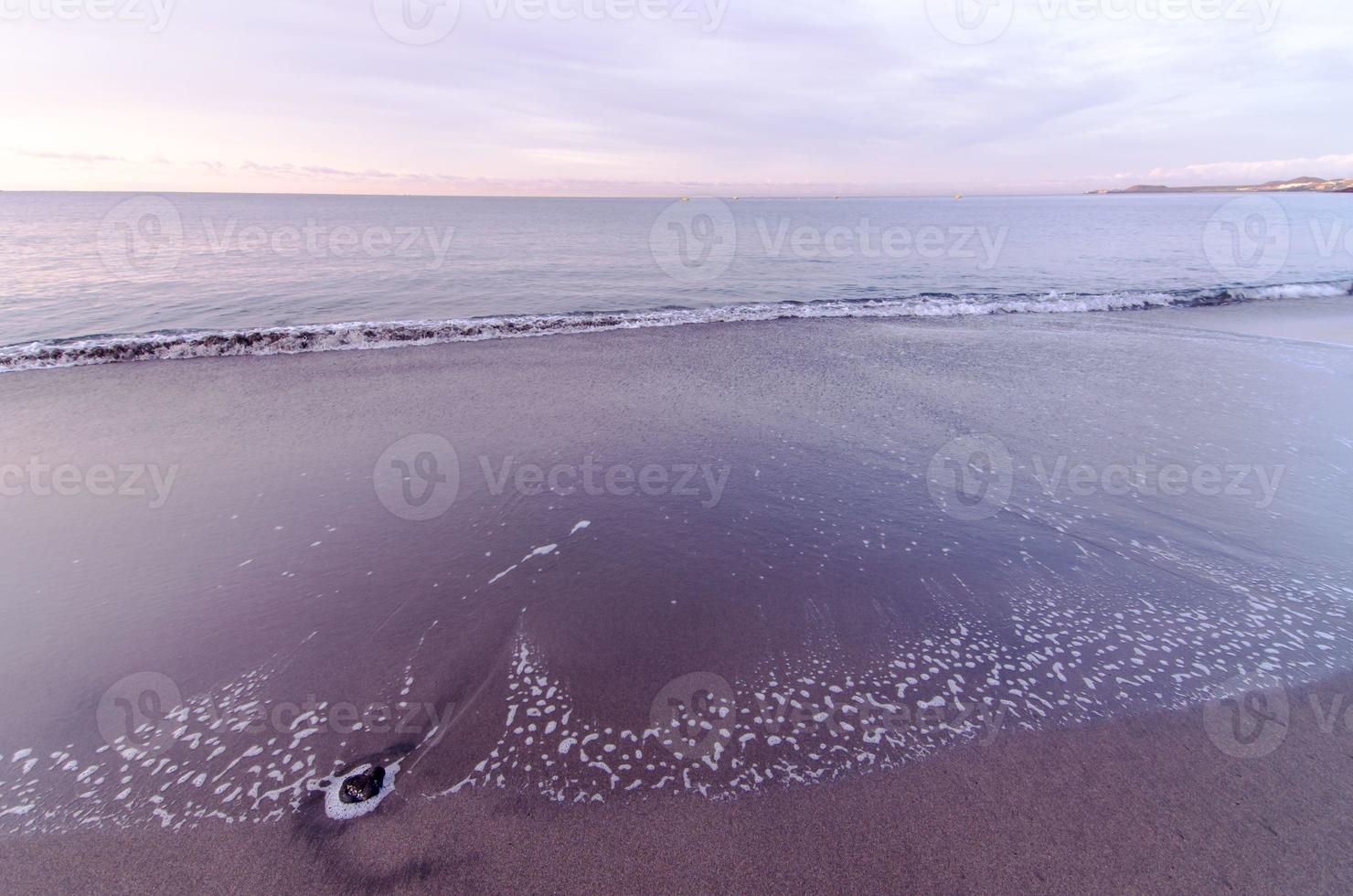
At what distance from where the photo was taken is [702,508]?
300 inches

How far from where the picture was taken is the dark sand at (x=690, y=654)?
3637mm

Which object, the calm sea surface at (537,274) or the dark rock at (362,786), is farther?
the calm sea surface at (537,274)
